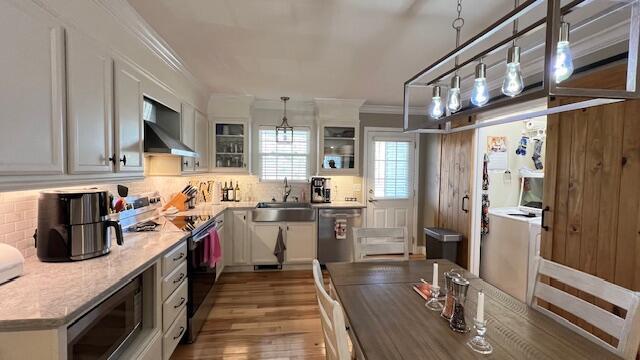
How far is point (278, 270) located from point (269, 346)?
168 centimetres

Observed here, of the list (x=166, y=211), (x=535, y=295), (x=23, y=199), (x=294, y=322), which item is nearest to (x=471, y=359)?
(x=535, y=295)

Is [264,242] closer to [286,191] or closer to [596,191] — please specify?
[286,191]

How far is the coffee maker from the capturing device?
14.4 ft

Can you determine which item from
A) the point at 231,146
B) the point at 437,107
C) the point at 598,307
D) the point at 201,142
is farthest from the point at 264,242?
the point at 598,307

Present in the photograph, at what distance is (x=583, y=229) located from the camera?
2.13 meters

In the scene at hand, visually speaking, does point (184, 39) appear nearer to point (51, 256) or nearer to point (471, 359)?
point (51, 256)

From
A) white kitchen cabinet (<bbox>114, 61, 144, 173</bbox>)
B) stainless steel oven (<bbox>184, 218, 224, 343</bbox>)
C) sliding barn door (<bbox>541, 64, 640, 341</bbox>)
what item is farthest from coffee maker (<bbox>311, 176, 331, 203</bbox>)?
sliding barn door (<bbox>541, 64, 640, 341</bbox>)

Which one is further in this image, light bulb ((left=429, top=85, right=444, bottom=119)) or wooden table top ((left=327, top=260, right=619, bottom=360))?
light bulb ((left=429, top=85, right=444, bottom=119))

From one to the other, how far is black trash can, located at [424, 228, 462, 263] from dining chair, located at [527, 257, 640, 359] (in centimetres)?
219

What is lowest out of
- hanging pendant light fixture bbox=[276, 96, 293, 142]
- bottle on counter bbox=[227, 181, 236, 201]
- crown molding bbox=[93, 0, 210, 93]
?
bottle on counter bbox=[227, 181, 236, 201]

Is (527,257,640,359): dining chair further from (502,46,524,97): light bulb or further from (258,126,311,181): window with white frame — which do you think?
(258,126,311,181): window with white frame

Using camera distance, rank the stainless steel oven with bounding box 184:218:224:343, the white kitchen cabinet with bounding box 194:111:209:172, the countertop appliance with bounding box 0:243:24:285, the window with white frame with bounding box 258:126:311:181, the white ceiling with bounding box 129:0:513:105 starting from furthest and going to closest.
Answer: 1. the window with white frame with bounding box 258:126:311:181
2. the white kitchen cabinet with bounding box 194:111:209:172
3. the stainless steel oven with bounding box 184:218:224:343
4. the white ceiling with bounding box 129:0:513:105
5. the countertop appliance with bounding box 0:243:24:285

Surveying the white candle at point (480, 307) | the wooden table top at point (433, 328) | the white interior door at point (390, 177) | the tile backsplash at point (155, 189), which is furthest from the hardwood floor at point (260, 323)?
the white interior door at point (390, 177)

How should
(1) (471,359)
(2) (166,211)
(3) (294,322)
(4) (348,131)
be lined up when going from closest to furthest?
(1) (471,359), (3) (294,322), (2) (166,211), (4) (348,131)
